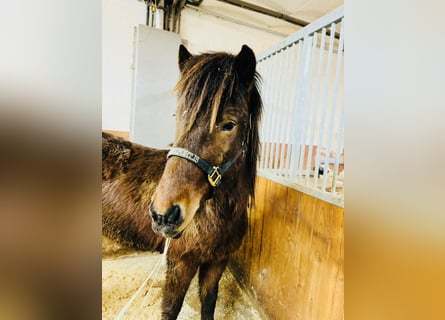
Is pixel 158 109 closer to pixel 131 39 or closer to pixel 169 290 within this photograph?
pixel 131 39

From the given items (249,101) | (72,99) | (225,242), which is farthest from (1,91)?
(225,242)

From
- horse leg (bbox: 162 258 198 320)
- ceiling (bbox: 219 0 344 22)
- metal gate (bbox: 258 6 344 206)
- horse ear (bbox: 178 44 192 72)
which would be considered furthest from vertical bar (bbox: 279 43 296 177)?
horse leg (bbox: 162 258 198 320)

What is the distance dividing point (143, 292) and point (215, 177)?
40cm

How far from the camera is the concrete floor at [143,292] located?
523 millimetres

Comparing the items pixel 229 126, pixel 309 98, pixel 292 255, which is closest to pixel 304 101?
pixel 309 98

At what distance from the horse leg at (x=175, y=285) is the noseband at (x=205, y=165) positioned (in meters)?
0.27

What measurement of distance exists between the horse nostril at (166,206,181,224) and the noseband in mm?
110

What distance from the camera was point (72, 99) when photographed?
372 mm

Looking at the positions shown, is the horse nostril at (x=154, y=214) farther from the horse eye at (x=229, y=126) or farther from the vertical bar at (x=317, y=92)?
the vertical bar at (x=317, y=92)

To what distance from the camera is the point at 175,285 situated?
61 centimetres

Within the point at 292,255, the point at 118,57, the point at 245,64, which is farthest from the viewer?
the point at 292,255

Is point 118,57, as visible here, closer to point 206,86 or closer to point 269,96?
point 206,86

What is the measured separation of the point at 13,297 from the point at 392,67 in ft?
2.79

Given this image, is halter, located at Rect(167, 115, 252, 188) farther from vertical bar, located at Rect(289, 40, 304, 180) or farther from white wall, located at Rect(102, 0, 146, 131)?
vertical bar, located at Rect(289, 40, 304, 180)
